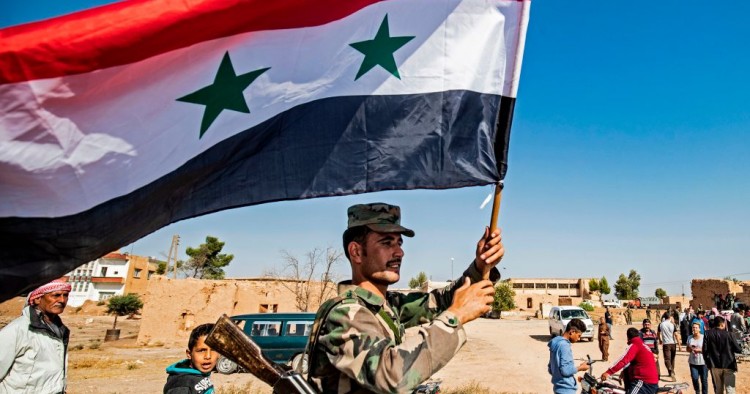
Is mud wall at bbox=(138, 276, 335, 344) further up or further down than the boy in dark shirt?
further down

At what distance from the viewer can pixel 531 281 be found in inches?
3607

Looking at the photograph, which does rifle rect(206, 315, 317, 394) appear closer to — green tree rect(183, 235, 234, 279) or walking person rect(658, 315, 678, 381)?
walking person rect(658, 315, 678, 381)

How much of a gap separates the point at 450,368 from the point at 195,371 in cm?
1245

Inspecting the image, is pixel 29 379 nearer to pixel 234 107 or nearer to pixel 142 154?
pixel 142 154

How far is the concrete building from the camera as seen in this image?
6631cm

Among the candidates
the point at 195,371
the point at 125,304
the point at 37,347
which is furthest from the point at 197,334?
the point at 125,304

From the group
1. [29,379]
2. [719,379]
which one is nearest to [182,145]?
[29,379]

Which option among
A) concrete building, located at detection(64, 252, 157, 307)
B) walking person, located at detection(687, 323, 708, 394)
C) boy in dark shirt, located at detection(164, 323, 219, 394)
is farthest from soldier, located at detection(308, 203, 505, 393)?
concrete building, located at detection(64, 252, 157, 307)

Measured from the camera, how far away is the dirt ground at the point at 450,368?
38.1 ft

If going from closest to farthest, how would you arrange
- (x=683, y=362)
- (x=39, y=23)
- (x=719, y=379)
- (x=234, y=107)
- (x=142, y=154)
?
1. (x=39, y=23)
2. (x=142, y=154)
3. (x=234, y=107)
4. (x=719, y=379)
5. (x=683, y=362)

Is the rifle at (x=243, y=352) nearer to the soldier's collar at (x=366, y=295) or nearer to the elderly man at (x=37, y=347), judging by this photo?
the soldier's collar at (x=366, y=295)

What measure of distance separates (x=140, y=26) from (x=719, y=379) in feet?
36.6

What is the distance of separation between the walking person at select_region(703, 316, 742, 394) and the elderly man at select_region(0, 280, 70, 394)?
10640 millimetres

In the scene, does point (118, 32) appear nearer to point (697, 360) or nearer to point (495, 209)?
point (495, 209)
